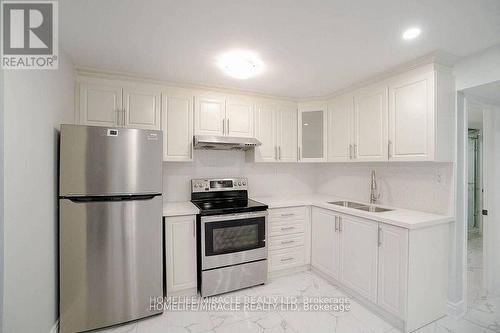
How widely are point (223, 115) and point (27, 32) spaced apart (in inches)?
69.3

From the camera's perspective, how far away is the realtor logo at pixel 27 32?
128 centimetres

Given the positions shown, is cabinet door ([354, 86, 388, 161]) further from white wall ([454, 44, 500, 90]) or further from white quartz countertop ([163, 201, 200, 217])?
white quartz countertop ([163, 201, 200, 217])

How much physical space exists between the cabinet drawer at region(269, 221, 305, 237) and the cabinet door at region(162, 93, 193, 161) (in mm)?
1316

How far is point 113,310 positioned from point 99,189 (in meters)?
1.04

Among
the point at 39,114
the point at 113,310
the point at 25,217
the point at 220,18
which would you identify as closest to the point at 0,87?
the point at 39,114

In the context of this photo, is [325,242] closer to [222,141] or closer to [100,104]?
[222,141]

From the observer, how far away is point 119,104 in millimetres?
2348

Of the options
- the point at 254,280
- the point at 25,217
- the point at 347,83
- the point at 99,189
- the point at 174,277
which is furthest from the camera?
the point at 347,83

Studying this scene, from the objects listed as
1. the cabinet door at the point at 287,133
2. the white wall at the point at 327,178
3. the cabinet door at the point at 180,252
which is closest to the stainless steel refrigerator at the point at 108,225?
the cabinet door at the point at 180,252

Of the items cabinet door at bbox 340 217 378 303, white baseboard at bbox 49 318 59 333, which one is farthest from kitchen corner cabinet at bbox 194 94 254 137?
white baseboard at bbox 49 318 59 333

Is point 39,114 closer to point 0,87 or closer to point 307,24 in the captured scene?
point 0,87

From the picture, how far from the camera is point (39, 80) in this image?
5.16ft

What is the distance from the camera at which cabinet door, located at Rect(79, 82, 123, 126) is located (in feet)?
7.33

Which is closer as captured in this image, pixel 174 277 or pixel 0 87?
pixel 0 87
